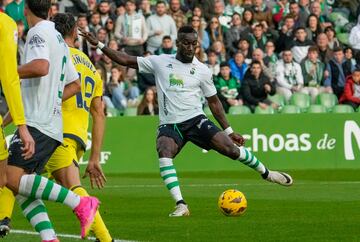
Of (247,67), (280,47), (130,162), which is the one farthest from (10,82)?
(280,47)

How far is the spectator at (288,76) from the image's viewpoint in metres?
26.6

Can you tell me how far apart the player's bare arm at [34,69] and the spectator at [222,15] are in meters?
19.1

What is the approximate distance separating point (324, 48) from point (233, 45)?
2.20 metres

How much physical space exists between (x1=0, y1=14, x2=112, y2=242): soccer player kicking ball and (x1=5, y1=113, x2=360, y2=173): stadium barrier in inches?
492

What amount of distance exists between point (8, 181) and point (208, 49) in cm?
1838

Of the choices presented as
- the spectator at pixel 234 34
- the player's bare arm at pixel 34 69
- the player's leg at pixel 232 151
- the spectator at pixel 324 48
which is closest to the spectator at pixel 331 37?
the spectator at pixel 324 48

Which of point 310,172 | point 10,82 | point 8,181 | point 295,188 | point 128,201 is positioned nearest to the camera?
point 10,82

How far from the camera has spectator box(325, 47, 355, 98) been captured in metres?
27.1

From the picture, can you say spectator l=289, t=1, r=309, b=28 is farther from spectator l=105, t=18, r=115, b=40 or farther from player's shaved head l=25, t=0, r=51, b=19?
player's shaved head l=25, t=0, r=51, b=19

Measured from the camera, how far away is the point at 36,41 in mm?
9203

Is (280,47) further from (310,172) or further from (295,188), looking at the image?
(295,188)

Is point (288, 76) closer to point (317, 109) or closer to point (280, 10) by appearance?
point (317, 109)

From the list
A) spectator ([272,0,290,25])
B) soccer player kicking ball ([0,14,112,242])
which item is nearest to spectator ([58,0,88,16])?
spectator ([272,0,290,25])

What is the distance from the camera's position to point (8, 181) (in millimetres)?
9109
